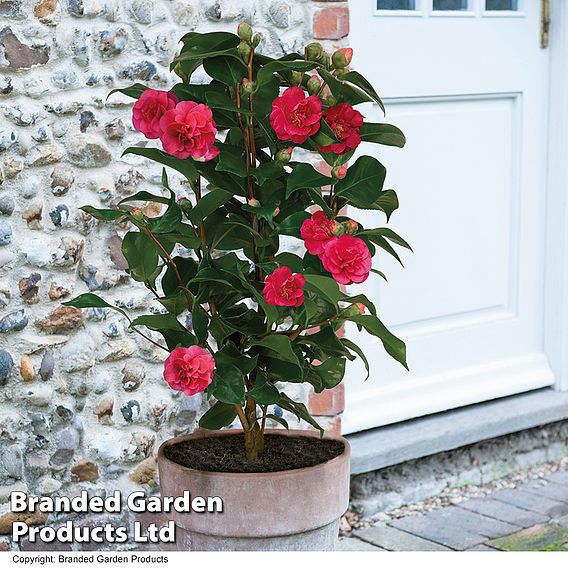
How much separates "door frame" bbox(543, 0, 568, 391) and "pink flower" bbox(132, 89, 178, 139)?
76.4 inches

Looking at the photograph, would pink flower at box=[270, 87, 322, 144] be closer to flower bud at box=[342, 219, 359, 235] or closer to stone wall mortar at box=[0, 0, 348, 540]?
flower bud at box=[342, 219, 359, 235]

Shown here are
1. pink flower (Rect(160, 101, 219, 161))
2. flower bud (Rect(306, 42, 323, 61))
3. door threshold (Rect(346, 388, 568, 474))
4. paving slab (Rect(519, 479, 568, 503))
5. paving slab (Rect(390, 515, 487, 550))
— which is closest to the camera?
pink flower (Rect(160, 101, 219, 161))

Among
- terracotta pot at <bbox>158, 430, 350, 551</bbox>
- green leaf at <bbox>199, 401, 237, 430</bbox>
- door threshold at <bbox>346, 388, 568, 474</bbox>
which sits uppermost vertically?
green leaf at <bbox>199, 401, 237, 430</bbox>

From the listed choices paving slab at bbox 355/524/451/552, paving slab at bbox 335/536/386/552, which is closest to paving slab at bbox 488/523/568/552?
paving slab at bbox 355/524/451/552

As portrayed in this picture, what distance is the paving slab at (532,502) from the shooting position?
130 inches

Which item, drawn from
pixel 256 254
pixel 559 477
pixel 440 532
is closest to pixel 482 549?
pixel 440 532

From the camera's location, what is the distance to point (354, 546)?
10.1ft

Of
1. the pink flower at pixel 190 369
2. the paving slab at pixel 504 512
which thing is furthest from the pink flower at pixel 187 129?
the paving slab at pixel 504 512

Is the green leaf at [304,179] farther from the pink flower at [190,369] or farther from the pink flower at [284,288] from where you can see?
the pink flower at [190,369]

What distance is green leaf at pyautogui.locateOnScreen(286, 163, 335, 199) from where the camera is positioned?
201cm

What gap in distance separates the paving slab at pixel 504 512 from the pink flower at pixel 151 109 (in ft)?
5.81

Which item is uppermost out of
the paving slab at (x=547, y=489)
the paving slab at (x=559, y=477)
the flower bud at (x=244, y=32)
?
the flower bud at (x=244, y=32)

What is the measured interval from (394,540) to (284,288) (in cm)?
137
